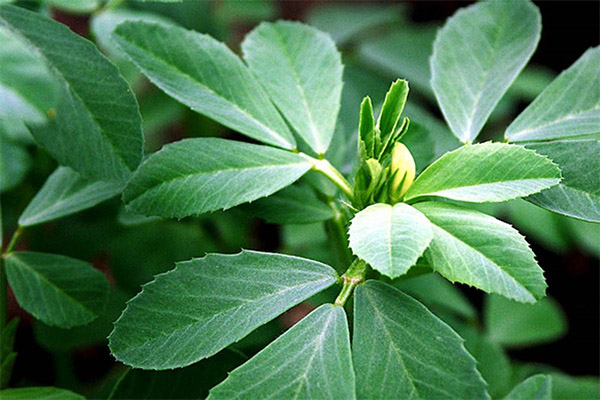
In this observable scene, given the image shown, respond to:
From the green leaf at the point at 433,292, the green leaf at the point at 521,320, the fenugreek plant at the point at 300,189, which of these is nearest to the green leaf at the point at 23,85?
the fenugreek plant at the point at 300,189

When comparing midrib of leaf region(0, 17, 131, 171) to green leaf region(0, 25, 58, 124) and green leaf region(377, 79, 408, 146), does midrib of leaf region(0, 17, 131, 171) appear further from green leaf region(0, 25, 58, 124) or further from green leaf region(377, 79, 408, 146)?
green leaf region(377, 79, 408, 146)

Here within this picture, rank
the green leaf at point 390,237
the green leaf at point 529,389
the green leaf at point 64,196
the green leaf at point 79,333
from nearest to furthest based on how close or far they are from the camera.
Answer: the green leaf at point 390,237
the green leaf at point 529,389
the green leaf at point 64,196
the green leaf at point 79,333

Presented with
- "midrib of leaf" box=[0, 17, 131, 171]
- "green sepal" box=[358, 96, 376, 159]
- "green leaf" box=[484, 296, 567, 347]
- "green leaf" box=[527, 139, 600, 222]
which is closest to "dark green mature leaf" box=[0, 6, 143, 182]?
"midrib of leaf" box=[0, 17, 131, 171]

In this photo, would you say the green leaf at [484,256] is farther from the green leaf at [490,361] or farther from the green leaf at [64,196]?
the green leaf at [490,361]

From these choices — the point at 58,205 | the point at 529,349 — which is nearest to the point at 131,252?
the point at 58,205

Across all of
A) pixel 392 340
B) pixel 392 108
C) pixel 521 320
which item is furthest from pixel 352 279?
pixel 521 320
